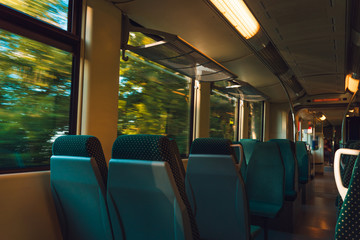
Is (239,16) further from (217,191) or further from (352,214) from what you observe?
(352,214)

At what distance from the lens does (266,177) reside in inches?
128

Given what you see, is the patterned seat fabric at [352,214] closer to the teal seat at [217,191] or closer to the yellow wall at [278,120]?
the teal seat at [217,191]

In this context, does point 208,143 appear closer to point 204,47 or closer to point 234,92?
point 204,47

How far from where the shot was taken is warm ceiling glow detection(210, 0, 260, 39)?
295 centimetres

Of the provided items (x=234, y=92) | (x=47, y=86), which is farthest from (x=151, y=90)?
(x=234, y=92)

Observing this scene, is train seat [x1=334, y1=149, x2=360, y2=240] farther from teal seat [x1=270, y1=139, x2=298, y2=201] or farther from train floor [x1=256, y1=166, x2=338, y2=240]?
teal seat [x1=270, y1=139, x2=298, y2=201]

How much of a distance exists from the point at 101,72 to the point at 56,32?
549 mm

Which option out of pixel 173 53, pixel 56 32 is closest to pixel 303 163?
pixel 173 53

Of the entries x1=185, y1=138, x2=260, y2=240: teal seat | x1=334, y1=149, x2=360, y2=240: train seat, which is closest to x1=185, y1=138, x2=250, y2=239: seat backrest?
x1=185, y1=138, x2=260, y2=240: teal seat

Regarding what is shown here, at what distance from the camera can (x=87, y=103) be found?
271 centimetres

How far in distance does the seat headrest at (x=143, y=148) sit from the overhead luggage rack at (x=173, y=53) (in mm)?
1873

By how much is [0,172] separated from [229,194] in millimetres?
1632

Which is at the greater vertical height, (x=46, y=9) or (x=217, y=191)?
(x=46, y=9)

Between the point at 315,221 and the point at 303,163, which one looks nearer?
the point at 315,221
